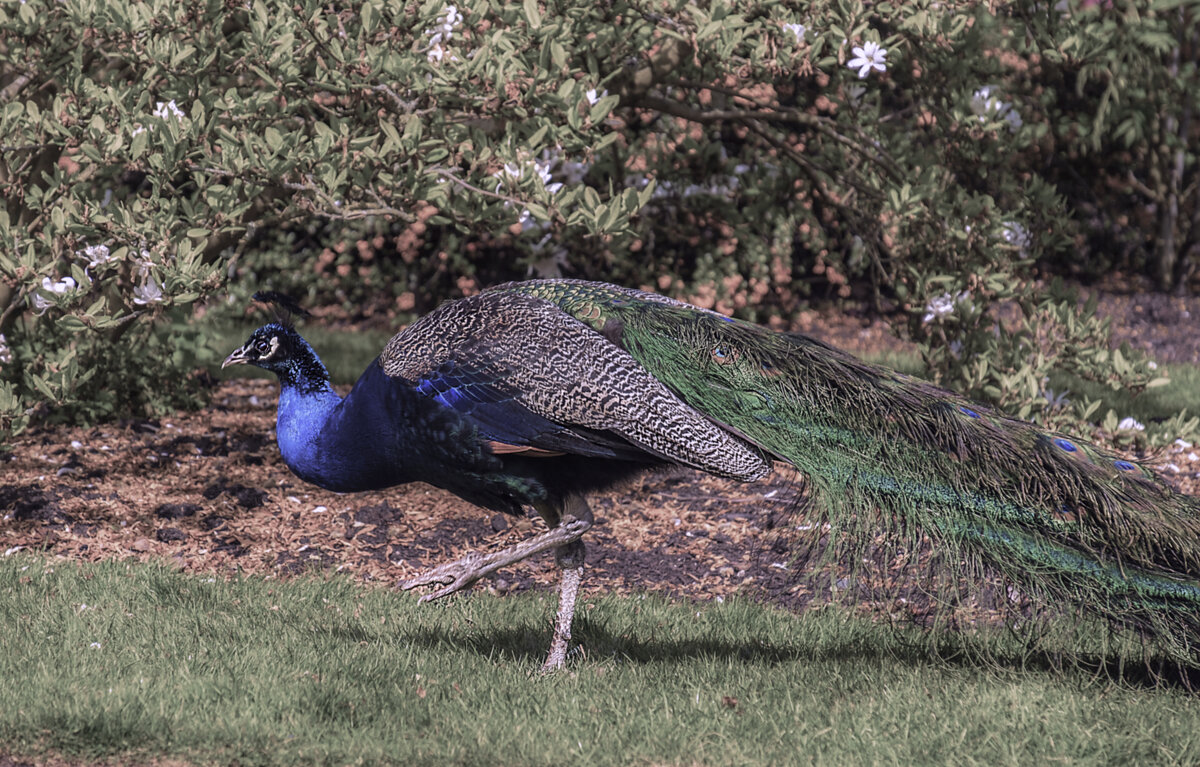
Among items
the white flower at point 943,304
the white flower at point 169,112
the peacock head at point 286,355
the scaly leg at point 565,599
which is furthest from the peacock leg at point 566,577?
the white flower at point 943,304

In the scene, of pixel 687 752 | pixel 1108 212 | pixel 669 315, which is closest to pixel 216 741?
pixel 687 752

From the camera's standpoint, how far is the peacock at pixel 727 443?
168 inches

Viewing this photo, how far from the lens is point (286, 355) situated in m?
4.82

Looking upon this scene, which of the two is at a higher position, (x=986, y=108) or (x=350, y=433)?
(x=986, y=108)

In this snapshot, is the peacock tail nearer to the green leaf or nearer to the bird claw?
the bird claw

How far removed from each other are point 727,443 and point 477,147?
7.18 feet

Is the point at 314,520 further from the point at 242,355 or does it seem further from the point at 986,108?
the point at 986,108

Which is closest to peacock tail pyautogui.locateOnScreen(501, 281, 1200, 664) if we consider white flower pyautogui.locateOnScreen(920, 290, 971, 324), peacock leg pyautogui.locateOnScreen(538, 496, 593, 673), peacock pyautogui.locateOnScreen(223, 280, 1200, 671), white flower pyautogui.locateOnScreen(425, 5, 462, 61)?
peacock pyautogui.locateOnScreen(223, 280, 1200, 671)

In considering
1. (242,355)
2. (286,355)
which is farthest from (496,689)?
(242,355)

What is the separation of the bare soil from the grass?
37 centimetres

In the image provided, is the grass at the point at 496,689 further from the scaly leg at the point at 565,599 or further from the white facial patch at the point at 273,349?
the white facial patch at the point at 273,349

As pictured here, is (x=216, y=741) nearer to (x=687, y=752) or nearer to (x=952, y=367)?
(x=687, y=752)

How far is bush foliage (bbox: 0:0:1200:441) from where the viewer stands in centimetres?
548

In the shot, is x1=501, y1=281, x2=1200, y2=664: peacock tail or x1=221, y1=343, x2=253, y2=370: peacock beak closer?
x1=501, y1=281, x2=1200, y2=664: peacock tail
